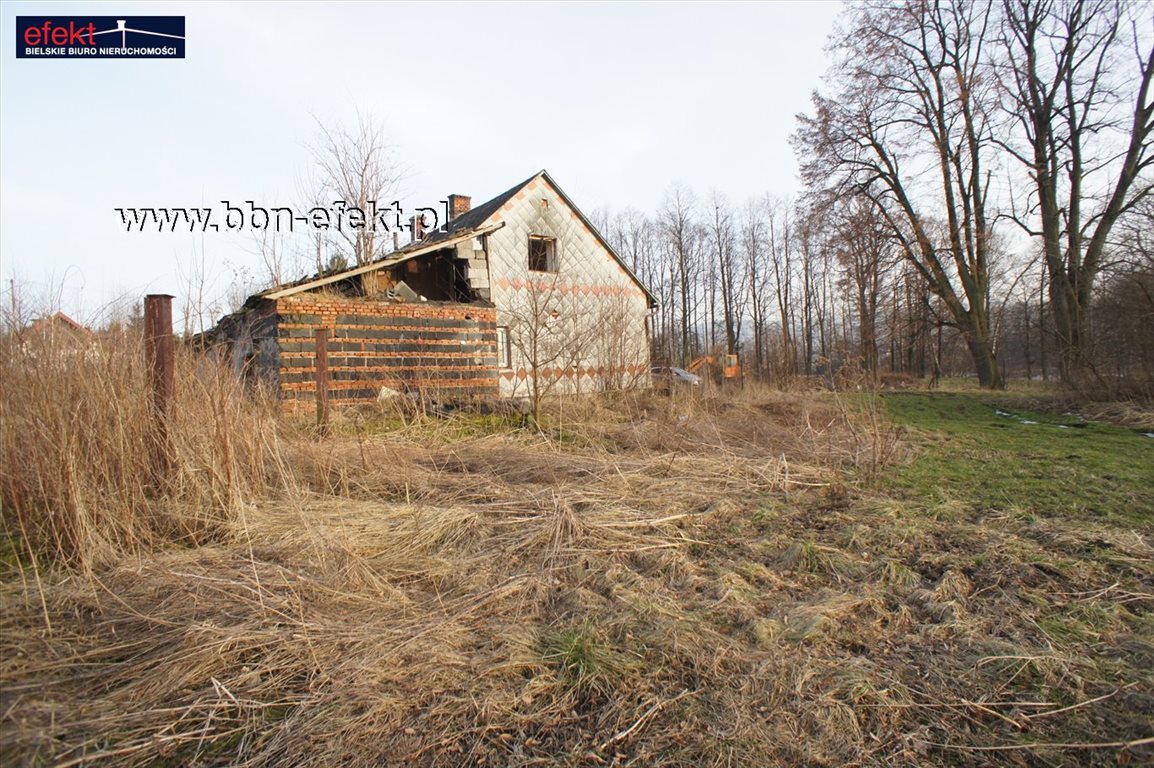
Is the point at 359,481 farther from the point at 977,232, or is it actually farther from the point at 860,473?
the point at 977,232

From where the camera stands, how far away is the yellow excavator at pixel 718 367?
20.9 m

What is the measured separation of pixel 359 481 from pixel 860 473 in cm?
531

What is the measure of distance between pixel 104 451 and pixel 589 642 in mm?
3301

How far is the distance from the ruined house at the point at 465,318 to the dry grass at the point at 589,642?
16.1 feet

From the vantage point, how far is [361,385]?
11516mm

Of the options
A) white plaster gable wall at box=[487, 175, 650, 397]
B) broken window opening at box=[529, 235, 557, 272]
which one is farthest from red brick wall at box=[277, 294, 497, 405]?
broken window opening at box=[529, 235, 557, 272]

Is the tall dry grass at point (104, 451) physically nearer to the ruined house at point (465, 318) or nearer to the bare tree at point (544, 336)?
the ruined house at point (465, 318)

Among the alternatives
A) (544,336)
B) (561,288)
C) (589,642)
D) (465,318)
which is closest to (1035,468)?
(589,642)

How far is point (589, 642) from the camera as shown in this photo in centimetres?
240

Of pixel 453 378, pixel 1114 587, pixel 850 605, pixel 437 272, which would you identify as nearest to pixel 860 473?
pixel 1114 587

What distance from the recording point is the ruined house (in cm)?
1104

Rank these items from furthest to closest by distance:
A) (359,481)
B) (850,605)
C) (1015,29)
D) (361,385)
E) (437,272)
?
(1015,29) → (437,272) → (361,385) → (359,481) → (850,605)

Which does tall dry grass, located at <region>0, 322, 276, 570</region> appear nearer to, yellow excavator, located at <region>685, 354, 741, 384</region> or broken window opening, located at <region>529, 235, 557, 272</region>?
broken window opening, located at <region>529, 235, 557, 272</region>

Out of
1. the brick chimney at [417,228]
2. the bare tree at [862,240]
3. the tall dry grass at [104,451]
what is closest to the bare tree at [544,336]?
the brick chimney at [417,228]
